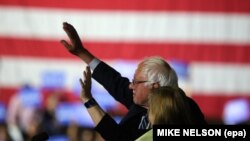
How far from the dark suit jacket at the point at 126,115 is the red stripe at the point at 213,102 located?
6.20 meters

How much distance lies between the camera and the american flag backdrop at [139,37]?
29.6 feet

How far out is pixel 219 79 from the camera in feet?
30.2

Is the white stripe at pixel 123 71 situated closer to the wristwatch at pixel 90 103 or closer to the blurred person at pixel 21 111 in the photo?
the blurred person at pixel 21 111

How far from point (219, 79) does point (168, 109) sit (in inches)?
283

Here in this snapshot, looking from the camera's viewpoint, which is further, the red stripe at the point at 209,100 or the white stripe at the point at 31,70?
the white stripe at the point at 31,70

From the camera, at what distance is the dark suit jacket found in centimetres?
245

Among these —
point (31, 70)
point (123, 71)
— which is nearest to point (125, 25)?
point (123, 71)

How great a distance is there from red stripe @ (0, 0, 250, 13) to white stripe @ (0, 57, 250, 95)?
62 cm

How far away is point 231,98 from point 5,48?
255 cm

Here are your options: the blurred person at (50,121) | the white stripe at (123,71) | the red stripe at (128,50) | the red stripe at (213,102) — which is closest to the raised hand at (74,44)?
the blurred person at (50,121)

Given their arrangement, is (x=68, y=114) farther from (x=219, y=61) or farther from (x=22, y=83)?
(x=219, y=61)

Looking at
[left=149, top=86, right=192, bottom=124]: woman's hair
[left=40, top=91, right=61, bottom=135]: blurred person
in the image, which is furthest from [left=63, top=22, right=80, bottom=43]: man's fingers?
[left=40, top=91, right=61, bottom=135]: blurred person

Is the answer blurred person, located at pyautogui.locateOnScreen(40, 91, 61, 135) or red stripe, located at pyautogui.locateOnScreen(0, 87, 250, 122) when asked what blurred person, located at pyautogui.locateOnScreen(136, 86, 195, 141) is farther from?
red stripe, located at pyautogui.locateOnScreen(0, 87, 250, 122)

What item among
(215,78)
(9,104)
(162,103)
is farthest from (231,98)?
(162,103)
